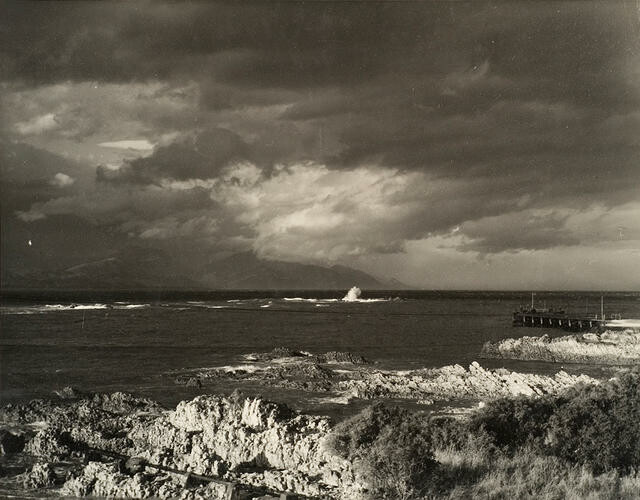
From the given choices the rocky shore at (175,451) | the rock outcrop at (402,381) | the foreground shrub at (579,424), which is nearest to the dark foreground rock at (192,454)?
the rocky shore at (175,451)

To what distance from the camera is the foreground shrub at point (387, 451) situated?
13336 millimetres

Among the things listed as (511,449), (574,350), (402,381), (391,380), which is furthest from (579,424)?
(574,350)

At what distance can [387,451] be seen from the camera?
13781 millimetres

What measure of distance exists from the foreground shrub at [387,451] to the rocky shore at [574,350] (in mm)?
31560

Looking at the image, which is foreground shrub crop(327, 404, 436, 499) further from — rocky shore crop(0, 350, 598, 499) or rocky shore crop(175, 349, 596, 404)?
rocky shore crop(175, 349, 596, 404)

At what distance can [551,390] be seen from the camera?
2858 cm

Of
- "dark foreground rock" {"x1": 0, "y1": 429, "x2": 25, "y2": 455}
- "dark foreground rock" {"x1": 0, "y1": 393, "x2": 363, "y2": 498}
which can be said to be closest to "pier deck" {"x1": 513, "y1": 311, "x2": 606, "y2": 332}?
"dark foreground rock" {"x1": 0, "y1": 393, "x2": 363, "y2": 498}

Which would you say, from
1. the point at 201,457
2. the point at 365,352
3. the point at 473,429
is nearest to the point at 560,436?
the point at 473,429

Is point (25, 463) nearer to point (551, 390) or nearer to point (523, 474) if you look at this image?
point (523, 474)

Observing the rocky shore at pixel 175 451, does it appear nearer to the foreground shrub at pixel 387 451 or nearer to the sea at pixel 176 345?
the foreground shrub at pixel 387 451

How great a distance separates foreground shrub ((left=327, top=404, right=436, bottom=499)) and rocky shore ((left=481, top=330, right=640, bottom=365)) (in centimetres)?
3156

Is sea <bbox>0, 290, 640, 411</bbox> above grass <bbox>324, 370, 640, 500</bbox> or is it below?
below

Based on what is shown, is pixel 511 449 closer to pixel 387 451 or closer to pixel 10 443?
pixel 387 451

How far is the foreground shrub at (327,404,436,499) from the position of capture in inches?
525
